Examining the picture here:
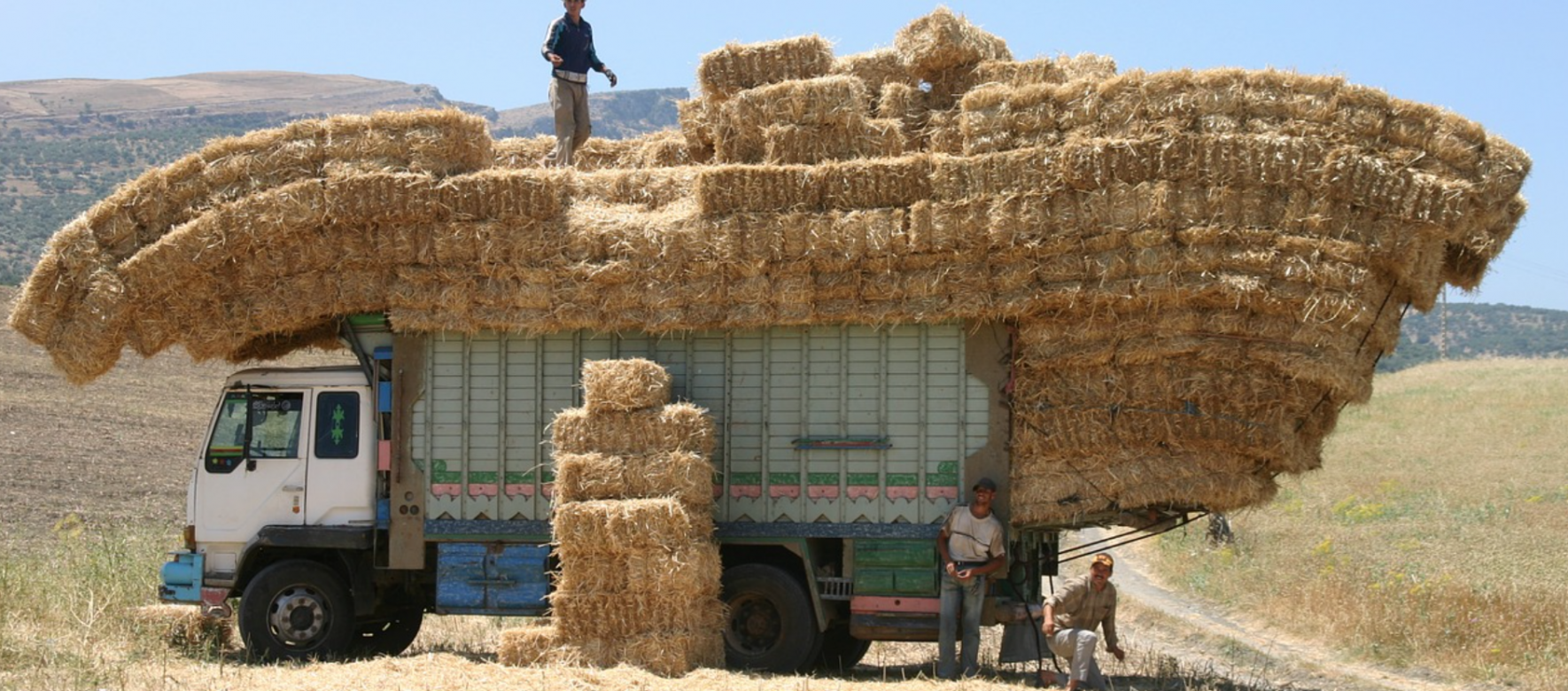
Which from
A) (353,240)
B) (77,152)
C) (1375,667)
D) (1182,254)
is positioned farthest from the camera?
(77,152)

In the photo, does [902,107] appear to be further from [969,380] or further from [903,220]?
[969,380]

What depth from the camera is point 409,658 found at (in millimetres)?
13219

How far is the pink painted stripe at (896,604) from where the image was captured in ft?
43.9

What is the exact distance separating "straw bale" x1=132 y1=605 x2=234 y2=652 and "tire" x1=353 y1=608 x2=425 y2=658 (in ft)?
4.11

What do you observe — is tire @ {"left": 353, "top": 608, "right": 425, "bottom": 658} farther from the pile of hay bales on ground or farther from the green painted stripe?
the green painted stripe

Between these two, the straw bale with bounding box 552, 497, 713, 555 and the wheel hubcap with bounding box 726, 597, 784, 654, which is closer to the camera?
the straw bale with bounding box 552, 497, 713, 555

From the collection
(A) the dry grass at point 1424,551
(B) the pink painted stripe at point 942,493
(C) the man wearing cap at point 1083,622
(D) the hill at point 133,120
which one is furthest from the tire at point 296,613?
(D) the hill at point 133,120

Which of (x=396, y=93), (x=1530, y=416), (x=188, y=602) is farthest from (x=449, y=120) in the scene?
(x=396, y=93)

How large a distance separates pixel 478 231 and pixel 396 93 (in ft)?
586

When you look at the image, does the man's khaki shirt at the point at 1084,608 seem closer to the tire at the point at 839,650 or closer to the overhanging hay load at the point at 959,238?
the overhanging hay load at the point at 959,238

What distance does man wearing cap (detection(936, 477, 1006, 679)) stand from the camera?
12859 millimetres

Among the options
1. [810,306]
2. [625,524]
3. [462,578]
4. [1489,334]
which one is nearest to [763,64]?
[810,306]

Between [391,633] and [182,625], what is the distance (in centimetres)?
190

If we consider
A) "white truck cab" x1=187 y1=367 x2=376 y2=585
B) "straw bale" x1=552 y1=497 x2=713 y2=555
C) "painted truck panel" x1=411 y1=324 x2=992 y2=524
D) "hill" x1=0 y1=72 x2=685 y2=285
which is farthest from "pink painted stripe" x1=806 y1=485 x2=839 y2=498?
"hill" x1=0 y1=72 x2=685 y2=285
